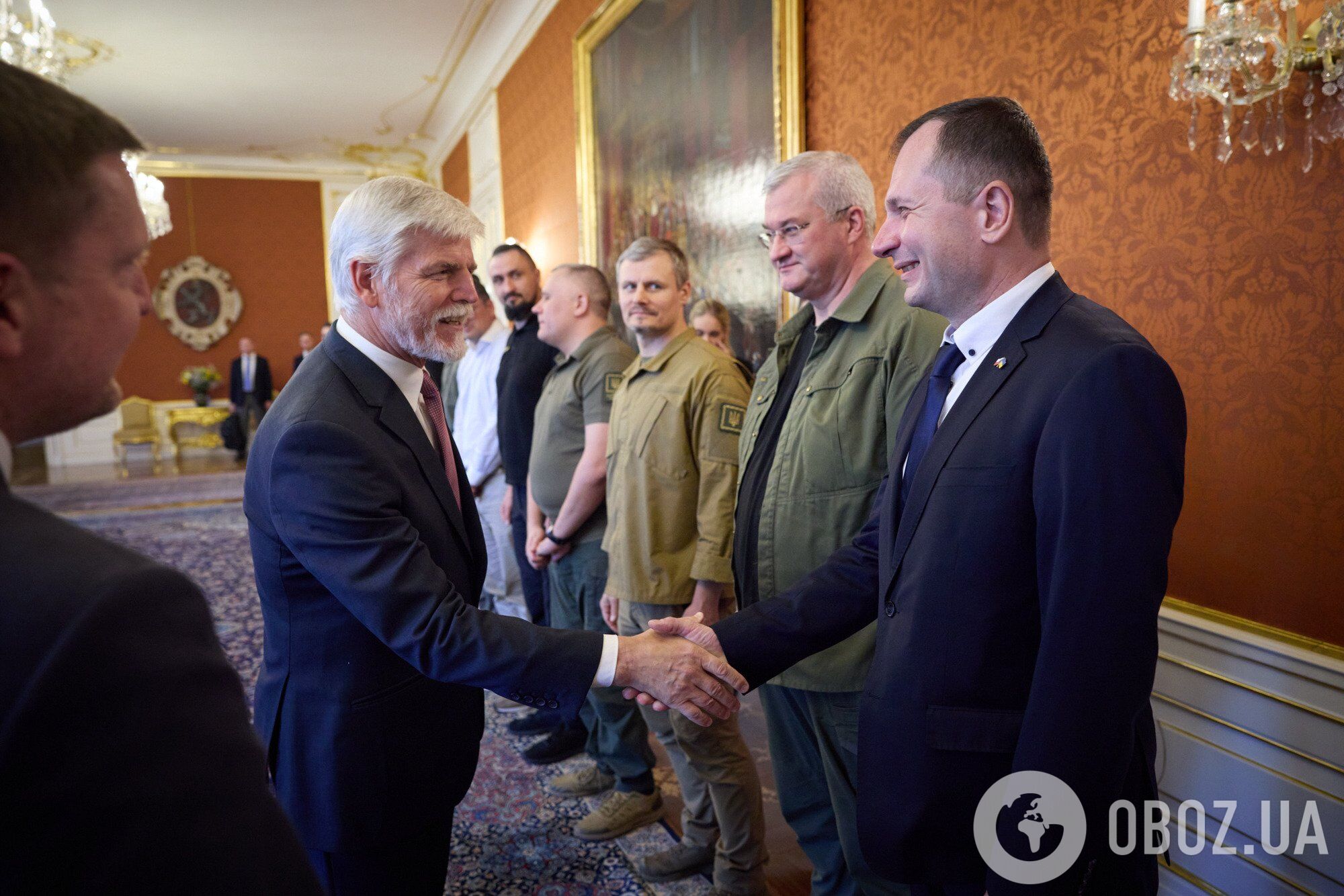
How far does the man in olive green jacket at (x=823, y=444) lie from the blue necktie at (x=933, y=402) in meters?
0.31

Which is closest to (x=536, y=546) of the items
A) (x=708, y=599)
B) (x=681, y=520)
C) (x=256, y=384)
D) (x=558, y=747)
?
(x=558, y=747)

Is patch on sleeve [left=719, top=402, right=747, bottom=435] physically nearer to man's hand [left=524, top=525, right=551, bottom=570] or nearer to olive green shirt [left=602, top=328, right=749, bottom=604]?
olive green shirt [left=602, top=328, right=749, bottom=604]

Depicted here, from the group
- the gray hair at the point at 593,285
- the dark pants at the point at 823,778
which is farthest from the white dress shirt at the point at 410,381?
the gray hair at the point at 593,285

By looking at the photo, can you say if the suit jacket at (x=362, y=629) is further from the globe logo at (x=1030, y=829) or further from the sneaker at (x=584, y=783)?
the sneaker at (x=584, y=783)

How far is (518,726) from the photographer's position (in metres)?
3.39

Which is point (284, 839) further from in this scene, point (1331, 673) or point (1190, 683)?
point (1190, 683)

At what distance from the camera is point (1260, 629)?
67.6 inches

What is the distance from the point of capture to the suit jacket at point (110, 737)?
493 millimetres

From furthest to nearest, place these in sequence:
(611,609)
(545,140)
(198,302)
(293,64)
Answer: (198,302) → (293,64) → (545,140) → (611,609)

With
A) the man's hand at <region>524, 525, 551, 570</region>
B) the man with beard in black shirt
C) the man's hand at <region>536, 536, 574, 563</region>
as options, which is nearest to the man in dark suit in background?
the man with beard in black shirt

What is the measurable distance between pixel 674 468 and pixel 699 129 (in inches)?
Result: 94.5

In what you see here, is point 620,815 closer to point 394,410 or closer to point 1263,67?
point 394,410

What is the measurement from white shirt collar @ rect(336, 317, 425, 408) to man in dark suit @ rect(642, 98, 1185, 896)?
0.91 m

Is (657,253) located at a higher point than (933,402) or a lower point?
higher
